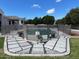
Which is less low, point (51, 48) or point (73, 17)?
point (73, 17)

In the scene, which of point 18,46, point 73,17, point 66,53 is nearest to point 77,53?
point 66,53

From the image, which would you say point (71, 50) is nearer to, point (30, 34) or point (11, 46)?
point (11, 46)

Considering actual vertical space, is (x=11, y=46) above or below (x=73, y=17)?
below

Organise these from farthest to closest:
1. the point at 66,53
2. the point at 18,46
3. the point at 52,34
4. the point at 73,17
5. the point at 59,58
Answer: the point at 73,17, the point at 52,34, the point at 18,46, the point at 66,53, the point at 59,58

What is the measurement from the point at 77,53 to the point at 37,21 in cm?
5802

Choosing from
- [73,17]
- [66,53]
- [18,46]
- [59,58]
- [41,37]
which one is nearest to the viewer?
[59,58]

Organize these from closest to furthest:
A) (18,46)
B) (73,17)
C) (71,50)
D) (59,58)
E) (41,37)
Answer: (59,58), (71,50), (18,46), (41,37), (73,17)

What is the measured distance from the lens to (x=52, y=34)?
20562 mm

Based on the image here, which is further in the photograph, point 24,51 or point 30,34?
point 30,34

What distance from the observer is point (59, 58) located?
12.6 meters

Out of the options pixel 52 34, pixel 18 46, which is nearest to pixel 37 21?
pixel 52 34

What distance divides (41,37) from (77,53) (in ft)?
19.3

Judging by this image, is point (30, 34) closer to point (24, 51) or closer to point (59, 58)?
point (24, 51)

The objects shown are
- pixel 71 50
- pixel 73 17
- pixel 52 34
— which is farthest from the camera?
pixel 73 17
